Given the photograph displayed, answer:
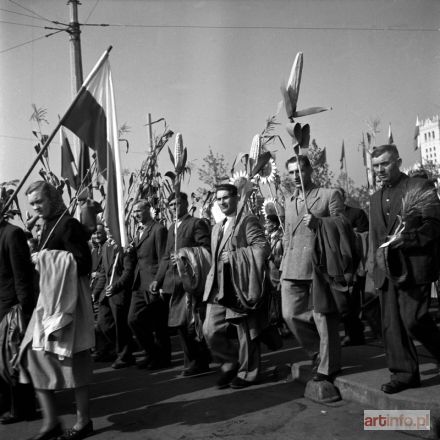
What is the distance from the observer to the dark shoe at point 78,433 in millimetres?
3929

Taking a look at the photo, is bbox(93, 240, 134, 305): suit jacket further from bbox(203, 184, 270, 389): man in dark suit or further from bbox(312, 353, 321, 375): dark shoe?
bbox(312, 353, 321, 375): dark shoe

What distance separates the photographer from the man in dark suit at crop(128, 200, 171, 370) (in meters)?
6.34

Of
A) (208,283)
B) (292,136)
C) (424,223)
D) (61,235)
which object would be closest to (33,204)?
(61,235)

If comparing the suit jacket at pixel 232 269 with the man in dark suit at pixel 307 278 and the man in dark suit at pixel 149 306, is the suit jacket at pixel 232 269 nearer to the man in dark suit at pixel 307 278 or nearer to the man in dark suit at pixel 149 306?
the man in dark suit at pixel 307 278

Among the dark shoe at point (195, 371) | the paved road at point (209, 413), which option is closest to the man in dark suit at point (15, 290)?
the paved road at point (209, 413)

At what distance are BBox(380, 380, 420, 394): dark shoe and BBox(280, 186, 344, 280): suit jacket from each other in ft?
3.59

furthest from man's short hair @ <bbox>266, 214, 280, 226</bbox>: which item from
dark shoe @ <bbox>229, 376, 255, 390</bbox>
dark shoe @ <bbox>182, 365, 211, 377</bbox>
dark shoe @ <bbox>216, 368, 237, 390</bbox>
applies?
dark shoe @ <bbox>229, 376, 255, 390</bbox>

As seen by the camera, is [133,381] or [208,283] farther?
[133,381]

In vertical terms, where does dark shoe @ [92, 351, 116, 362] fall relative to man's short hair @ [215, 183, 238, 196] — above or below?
below

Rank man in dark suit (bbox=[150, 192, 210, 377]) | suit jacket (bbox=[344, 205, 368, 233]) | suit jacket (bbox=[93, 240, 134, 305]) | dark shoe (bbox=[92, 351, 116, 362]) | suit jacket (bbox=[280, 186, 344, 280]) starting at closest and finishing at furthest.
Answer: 1. suit jacket (bbox=[280, 186, 344, 280])
2. man in dark suit (bbox=[150, 192, 210, 377])
3. suit jacket (bbox=[93, 240, 134, 305])
4. dark shoe (bbox=[92, 351, 116, 362])
5. suit jacket (bbox=[344, 205, 368, 233])

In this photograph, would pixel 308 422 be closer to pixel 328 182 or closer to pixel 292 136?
pixel 292 136

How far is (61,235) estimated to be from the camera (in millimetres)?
4137

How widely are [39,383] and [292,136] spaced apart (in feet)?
9.28

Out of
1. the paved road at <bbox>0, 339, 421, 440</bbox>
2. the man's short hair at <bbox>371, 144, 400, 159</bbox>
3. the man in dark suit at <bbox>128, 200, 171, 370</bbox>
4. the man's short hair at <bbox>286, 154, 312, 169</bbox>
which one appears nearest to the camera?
the paved road at <bbox>0, 339, 421, 440</bbox>
